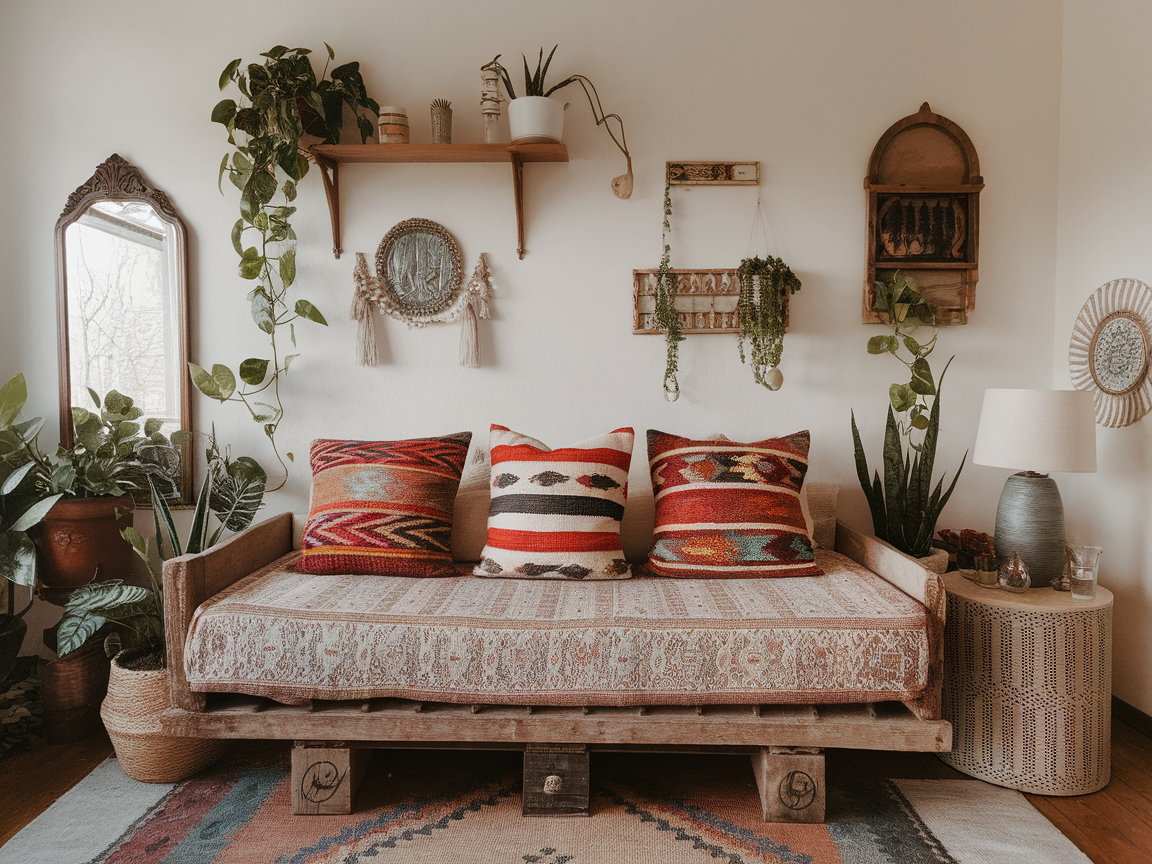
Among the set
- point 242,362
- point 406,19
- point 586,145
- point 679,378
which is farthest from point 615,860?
point 406,19

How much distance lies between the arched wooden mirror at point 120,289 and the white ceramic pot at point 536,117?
1375 millimetres

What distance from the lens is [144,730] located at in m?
2.00

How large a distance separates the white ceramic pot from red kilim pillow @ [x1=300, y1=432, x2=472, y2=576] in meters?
1.13

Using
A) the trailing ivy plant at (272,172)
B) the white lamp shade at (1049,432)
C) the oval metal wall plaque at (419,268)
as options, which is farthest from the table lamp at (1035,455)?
the trailing ivy plant at (272,172)

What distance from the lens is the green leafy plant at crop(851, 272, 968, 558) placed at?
7.88ft

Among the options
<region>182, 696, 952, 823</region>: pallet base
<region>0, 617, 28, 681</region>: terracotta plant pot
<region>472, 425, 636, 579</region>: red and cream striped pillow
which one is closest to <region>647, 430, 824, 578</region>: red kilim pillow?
<region>472, 425, 636, 579</region>: red and cream striped pillow

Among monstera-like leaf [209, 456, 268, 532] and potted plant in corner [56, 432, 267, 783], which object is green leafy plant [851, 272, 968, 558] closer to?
monstera-like leaf [209, 456, 268, 532]

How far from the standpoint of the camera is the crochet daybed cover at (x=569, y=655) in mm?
1740

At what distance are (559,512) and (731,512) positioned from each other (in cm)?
55

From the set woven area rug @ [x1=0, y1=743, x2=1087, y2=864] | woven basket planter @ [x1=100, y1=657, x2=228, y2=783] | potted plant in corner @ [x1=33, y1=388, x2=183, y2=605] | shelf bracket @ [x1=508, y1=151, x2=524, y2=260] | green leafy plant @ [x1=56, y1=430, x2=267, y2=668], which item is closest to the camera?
woven area rug @ [x1=0, y1=743, x2=1087, y2=864]

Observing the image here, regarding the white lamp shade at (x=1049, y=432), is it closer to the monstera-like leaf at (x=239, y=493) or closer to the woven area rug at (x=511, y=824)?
the woven area rug at (x=511, y=824)

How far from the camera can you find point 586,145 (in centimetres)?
266

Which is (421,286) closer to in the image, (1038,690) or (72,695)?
(72,695)

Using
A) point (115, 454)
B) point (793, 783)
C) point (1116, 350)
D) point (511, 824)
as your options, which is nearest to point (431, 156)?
point (115, 454)
